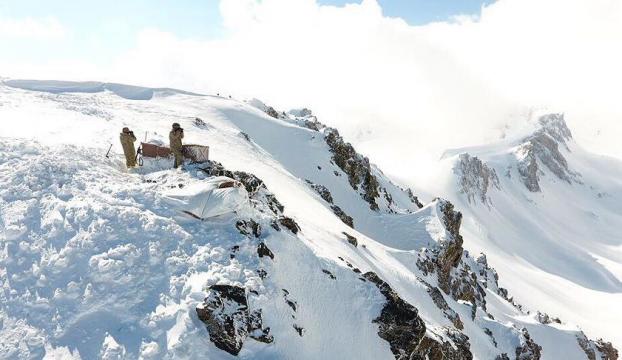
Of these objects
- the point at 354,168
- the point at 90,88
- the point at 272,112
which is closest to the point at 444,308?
the point at 354,168

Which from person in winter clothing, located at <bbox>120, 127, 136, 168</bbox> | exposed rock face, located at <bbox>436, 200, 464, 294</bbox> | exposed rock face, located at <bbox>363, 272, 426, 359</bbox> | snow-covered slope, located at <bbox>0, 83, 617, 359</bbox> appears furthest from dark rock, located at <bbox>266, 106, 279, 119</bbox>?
exposed rock face, located at <bbox>363, 272, 426, 359</bbox>

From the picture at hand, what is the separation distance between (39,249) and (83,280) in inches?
77.9

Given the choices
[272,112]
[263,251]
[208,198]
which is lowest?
[263,251]

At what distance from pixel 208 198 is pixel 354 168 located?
38.3 m

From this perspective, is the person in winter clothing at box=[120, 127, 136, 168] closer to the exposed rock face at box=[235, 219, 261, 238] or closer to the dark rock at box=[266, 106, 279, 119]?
the exposed rock face at box=[235, 219, 261, 238]

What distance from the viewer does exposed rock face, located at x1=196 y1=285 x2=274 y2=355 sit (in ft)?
39.7

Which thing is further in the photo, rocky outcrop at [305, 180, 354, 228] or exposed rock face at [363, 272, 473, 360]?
rocky outcrop at [305, 180, 354, 228]

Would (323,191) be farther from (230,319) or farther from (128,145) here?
(230,319)

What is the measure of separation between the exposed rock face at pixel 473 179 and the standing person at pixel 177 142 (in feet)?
451

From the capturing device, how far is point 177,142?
59.7 ft

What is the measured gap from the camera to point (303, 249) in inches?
661

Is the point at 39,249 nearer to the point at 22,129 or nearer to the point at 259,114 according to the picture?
the point at 22,129

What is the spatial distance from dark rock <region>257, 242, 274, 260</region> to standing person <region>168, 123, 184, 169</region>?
601 centimetres

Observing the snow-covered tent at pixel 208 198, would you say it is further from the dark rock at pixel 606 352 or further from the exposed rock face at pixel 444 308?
the dark rock at pixel 606 352
